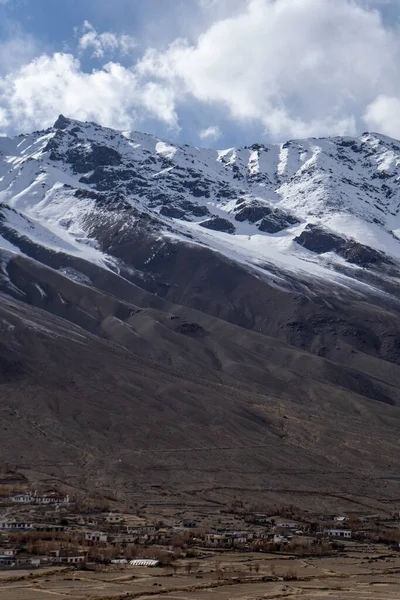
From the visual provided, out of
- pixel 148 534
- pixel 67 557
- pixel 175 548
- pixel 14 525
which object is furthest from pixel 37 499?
pixel 67 557

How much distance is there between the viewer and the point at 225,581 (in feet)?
243

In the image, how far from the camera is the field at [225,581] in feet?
225

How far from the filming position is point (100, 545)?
8775cm

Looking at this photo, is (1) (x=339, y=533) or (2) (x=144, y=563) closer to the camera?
(2) (x=144, y=563)

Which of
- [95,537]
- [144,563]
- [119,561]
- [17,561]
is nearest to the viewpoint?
[17,561]

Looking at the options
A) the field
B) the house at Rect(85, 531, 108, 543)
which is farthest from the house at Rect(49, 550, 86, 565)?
the house at Rect(85, 531, 108, 543)

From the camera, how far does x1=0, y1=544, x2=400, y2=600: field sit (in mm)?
68438

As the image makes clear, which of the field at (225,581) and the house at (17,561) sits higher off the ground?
the field at (225,581)

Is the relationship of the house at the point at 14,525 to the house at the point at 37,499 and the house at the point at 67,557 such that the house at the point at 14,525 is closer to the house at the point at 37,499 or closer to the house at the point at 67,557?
the house at the point at 67,557

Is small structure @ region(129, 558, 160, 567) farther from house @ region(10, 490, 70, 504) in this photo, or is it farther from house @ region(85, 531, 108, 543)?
house @ region(10, 490, 70, 504)

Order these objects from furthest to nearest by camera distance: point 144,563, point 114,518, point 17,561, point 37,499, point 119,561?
point 37,499, point 114,518, point 119,561, point 144,563, point 17,561

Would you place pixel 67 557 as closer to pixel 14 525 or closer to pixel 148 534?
pixel 148 534

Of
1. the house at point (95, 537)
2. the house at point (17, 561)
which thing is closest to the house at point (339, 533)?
the house at point (95, 537)

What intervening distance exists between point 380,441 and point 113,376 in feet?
157
